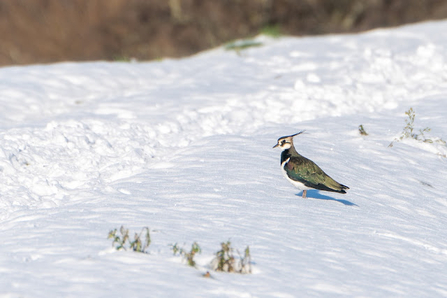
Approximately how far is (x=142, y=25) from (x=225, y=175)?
14.9 metres

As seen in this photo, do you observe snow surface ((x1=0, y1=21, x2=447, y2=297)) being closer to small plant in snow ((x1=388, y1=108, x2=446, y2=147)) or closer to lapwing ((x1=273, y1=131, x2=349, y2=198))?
small plant in snow ((x1=388, y1=108, x2=446, y2=147))

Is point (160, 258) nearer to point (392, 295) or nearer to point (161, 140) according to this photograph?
point (392, 295)

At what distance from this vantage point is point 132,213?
5809mm

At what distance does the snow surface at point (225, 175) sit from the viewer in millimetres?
4539

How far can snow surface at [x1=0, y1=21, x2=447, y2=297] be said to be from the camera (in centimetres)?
454

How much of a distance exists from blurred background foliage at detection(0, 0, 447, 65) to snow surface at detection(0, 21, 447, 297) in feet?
19.5

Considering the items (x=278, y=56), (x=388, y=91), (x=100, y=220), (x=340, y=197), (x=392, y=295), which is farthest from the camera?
(x=278, y=56)

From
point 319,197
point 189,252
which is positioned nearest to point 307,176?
point 319,197

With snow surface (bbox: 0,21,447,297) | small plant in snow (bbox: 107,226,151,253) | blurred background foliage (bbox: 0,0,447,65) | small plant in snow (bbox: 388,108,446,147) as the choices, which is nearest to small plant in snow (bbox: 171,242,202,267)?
snow surface (bbox: 0,21,447,297)

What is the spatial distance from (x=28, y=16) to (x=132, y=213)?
52.0 ft

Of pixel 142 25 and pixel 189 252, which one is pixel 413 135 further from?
pixel 142 25

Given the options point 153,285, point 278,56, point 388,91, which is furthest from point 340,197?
point 278,56

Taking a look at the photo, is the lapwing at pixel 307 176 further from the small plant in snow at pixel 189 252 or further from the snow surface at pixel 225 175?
the small plant in snow at pixel 189 252

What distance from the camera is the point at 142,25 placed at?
21.2 metres
